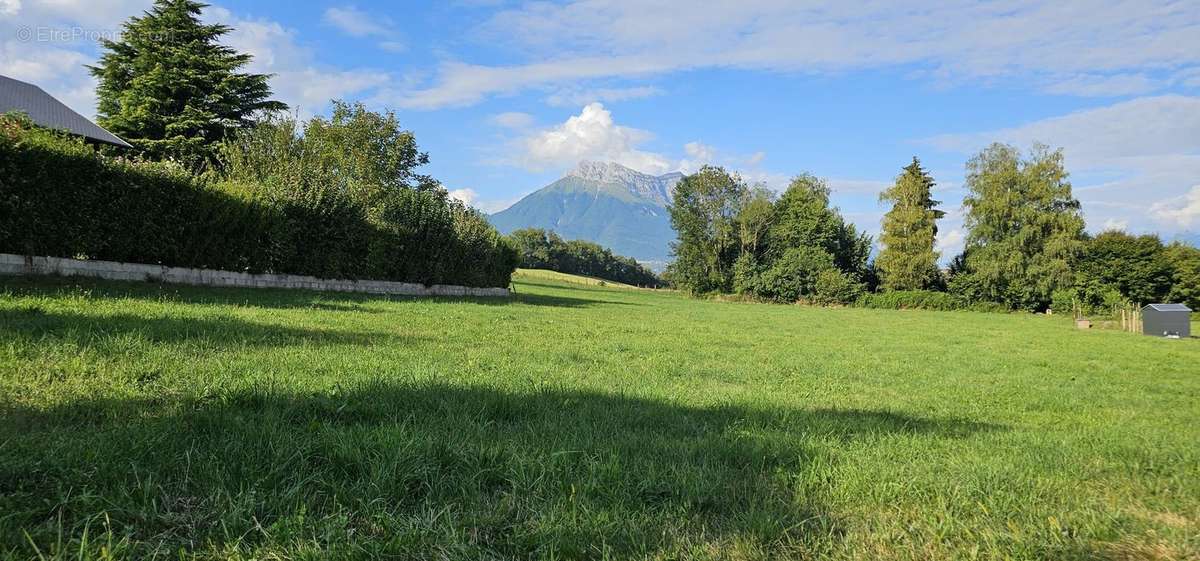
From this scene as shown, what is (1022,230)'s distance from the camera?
146 ft

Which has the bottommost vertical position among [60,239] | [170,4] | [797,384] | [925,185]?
[797,384]

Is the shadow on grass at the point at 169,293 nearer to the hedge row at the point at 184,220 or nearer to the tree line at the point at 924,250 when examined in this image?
the hedge row at the point at 184,220

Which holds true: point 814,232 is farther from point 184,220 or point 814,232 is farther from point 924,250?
point 184,220

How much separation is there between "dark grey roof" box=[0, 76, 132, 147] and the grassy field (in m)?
28.3

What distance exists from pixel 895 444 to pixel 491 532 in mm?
3164

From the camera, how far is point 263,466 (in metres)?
2.81

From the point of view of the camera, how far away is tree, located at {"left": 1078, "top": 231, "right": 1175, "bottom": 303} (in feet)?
137

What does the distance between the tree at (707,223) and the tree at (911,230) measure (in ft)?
48.0

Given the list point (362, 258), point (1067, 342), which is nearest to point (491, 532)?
point (362, 258)

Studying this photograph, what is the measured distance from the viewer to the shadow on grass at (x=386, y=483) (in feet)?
7.29

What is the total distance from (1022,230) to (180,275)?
170 ft

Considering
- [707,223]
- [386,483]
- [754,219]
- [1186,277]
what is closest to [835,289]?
[754,219]

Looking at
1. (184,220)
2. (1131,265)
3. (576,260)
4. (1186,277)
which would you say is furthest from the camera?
(576,260)

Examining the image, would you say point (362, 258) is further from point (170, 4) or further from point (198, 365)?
point (170, 4)
